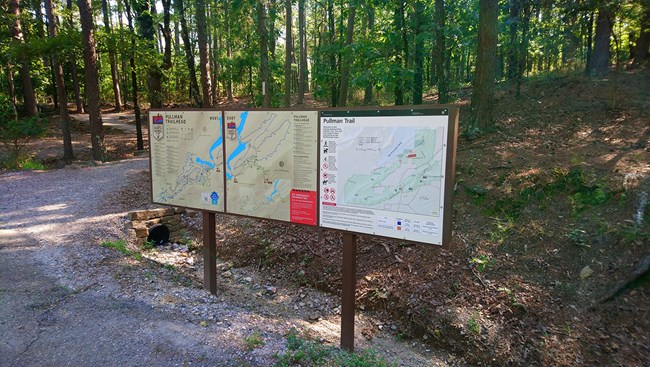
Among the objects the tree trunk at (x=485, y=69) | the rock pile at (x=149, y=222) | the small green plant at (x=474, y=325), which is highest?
the tree trunk at (x=485, y=69)

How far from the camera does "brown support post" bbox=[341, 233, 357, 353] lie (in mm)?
3777

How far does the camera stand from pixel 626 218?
527 cm

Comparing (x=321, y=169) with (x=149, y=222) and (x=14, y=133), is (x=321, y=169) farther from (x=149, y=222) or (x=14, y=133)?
(x=14, y=133)

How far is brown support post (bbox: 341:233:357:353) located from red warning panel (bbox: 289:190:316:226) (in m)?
0.38

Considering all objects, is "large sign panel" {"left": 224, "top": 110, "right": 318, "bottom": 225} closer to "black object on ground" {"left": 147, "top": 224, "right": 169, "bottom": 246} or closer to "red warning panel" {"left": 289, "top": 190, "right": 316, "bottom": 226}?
"red warning panel" {"left": 289, "top": 190, "right": 316, "bottom": 226}

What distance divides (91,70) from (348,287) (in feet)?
39.6

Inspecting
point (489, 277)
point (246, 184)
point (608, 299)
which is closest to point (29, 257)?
point (246, 184)

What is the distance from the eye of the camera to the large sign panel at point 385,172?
3180 mm

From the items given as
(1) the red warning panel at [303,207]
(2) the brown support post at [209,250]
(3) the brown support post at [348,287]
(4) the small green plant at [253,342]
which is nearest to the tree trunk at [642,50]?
(3) the brown support post at [348,287]

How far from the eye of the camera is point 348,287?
152 inches

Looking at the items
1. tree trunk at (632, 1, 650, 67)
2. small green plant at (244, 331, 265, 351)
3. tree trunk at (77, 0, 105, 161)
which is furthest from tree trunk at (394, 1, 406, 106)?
tree trunk at (77, 0, 105, 161)

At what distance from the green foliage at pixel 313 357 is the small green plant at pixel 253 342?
0.82 ft

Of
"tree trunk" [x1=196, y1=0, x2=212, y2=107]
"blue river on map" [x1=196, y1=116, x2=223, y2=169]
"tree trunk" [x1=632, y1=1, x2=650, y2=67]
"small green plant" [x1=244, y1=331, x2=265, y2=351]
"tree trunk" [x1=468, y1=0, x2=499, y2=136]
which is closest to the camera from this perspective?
"small green plant" [x1=244, y1=331, x2=265, y2=351]

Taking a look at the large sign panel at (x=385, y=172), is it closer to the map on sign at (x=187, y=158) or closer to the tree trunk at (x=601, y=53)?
the map on sign at (x=187, y=158)
